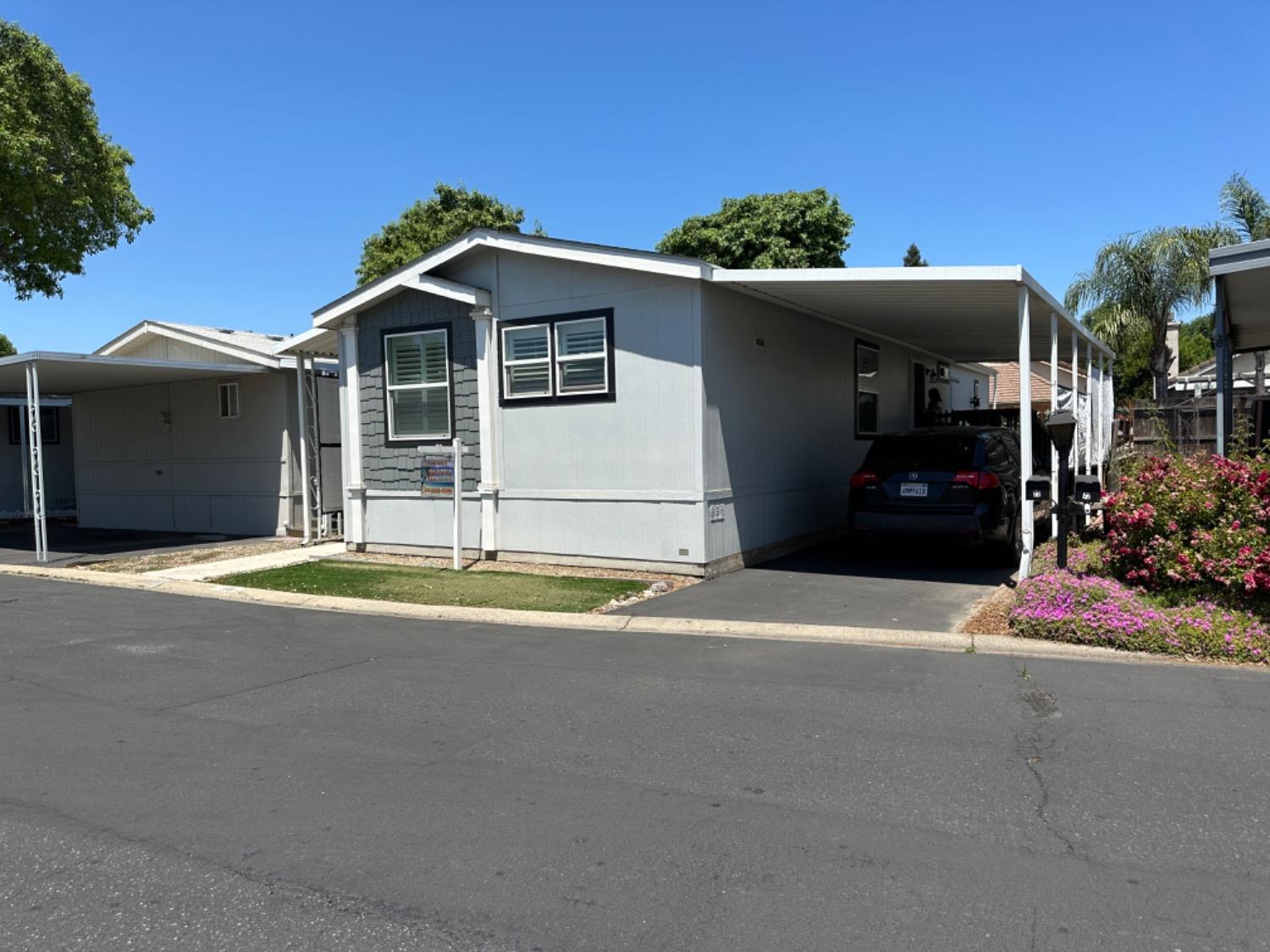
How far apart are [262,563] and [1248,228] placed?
78.7 feet

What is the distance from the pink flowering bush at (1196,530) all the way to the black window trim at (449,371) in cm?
818

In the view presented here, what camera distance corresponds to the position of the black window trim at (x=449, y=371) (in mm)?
12602

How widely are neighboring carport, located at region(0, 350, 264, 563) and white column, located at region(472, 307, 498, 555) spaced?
19.8 feet

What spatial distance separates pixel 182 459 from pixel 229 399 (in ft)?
5.91

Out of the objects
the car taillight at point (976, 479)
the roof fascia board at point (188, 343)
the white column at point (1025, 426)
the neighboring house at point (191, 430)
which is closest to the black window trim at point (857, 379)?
the car taillight at point (976, 479)

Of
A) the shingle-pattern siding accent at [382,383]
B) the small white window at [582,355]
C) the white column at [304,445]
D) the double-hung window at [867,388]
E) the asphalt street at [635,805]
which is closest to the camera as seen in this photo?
the asphalt street at [635,805]

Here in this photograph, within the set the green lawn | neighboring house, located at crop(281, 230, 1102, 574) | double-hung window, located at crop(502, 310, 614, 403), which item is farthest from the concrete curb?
double-hung window, located at crop(502, 310, 614, 403)

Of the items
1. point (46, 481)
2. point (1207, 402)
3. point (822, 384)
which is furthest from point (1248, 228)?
point (46, 481)

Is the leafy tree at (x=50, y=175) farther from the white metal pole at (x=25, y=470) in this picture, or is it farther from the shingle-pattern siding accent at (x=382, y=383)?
the shingle-pattern siding accent at (x=382, y=383)

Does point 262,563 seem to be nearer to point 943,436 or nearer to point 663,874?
point 943,436

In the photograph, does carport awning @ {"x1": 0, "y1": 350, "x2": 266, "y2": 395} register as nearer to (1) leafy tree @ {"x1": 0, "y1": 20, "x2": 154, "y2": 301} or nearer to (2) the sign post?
(1) leafy tree @ {"x1": 0, "y1": 20, "x2": 154, "y2": 301}

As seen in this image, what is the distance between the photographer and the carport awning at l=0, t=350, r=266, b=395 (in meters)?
14.4

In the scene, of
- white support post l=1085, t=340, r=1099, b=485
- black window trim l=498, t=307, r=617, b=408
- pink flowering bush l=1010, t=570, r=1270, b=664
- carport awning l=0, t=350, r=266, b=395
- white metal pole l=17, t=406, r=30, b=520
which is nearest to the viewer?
pink flowering bush l=1010, t=570, r=1270, b=664

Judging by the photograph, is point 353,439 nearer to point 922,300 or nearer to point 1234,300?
point 922,300
